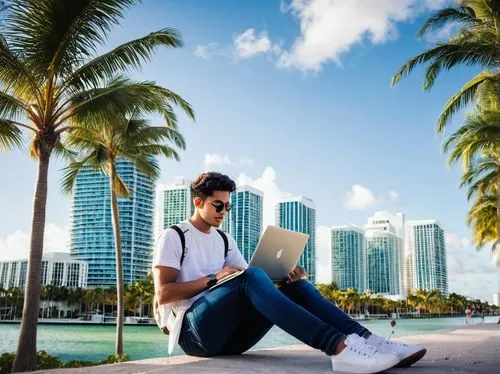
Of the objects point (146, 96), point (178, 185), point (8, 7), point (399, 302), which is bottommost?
point (399, 302)

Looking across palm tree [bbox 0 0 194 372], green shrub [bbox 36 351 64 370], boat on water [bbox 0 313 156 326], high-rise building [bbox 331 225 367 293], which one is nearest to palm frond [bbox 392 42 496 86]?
palm tree [bbox 0 0 194 372]

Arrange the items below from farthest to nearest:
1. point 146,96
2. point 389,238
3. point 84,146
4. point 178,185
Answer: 1. point 389,238
2. point 178,185
3. point 84,146
4. point 146,96

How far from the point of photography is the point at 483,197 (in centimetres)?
2577

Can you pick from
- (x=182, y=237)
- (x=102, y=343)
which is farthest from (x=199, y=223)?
(x=102, y=343)

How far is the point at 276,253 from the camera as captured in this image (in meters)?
3.10

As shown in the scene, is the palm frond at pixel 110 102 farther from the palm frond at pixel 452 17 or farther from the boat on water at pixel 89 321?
the boat on water at pixel 89 321

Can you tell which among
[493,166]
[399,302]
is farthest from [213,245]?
[399,302]

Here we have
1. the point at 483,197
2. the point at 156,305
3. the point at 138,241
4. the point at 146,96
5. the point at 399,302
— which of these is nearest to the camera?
the point at 156,305

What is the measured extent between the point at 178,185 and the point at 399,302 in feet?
258

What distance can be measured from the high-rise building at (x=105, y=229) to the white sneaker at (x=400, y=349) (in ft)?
184

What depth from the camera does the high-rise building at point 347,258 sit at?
452 ft

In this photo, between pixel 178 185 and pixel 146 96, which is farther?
pixel 178 185

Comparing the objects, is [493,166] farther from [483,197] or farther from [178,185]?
[178,185]

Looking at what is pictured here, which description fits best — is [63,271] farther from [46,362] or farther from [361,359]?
[361,359]
